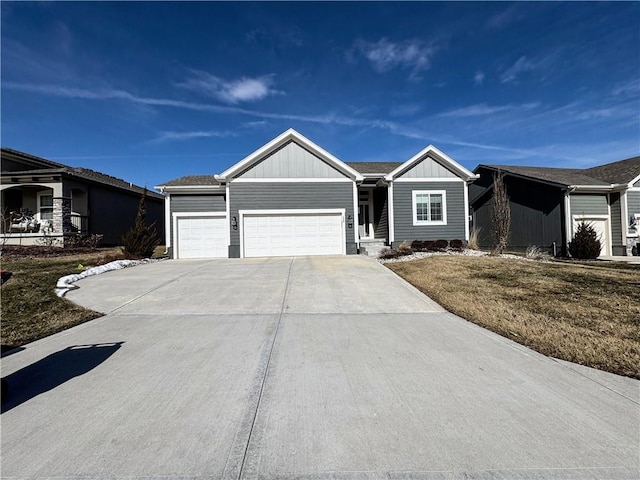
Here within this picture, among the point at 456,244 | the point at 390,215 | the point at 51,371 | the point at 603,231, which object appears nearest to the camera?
the point at 51,371

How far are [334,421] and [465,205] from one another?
1675 centimetres

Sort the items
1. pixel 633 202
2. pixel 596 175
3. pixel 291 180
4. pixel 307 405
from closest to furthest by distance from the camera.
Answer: pixel 307 405
pixel 291 180
pixel 633 202
pixel 596 175

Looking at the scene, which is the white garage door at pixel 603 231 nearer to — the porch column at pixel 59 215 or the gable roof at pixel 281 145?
the gable roof at pixel 281 145

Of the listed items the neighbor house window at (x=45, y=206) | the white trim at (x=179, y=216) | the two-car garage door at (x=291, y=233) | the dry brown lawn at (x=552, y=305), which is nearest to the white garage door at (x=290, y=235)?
the two-car garage door at (x=291, y=233)

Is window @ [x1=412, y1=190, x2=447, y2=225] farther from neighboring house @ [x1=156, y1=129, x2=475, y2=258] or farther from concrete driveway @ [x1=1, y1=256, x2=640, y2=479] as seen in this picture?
concrete driveway @ [x1=1, y1=256, x2=640, y2=479]

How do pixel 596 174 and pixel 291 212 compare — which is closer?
pixel 291 212

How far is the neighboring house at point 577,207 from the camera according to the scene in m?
18.1

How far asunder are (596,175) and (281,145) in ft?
61.6

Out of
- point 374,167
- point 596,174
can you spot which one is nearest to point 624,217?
point 596,174

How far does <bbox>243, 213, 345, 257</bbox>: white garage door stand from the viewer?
16281 mm

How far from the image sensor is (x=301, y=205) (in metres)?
16.4

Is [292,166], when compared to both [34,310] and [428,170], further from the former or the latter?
[34,310]

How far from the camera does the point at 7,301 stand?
7.32 m

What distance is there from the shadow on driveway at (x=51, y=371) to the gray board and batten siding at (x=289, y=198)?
11.4 metres
